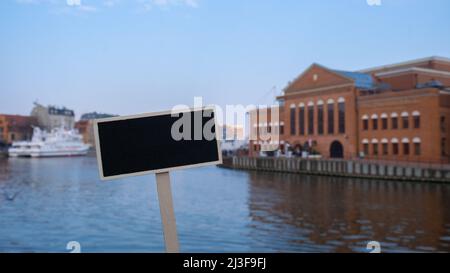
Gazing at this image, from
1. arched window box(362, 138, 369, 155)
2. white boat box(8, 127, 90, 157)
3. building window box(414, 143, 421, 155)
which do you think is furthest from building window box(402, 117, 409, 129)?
white boat box(8, 127, 90, 157)

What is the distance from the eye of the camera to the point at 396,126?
35062mm

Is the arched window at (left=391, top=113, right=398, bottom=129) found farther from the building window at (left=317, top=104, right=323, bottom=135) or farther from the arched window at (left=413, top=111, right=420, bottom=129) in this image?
the building window at (left=317, top=104, right=323, bottom=135)

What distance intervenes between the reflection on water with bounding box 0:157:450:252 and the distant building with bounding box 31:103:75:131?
72.0 metres

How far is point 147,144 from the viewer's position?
10.6ft

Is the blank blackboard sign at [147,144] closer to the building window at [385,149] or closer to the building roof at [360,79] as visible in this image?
the building window at [385,149]

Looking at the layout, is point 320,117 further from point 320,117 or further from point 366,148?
point 366,148

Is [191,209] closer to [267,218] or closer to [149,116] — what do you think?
[267,218]

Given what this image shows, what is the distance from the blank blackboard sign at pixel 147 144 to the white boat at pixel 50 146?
264 ft

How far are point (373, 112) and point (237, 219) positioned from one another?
982 inches

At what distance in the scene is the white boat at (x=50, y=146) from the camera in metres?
77.9

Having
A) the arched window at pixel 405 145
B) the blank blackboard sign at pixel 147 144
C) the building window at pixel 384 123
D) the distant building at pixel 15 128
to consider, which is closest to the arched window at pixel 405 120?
the arched window at pixel 405 145

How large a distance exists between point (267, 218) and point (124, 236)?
5.31 m

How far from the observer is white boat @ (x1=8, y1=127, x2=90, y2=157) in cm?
7788
